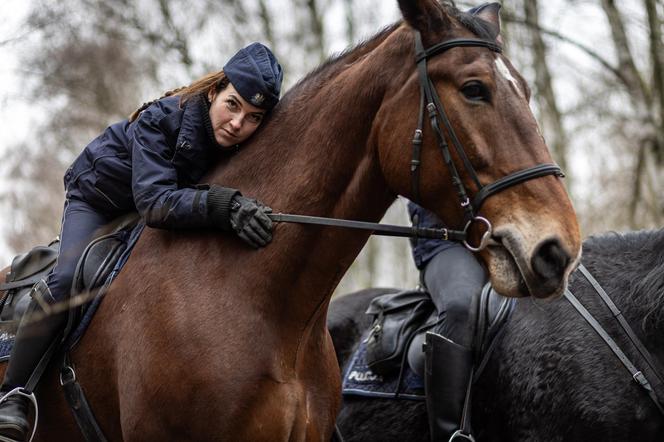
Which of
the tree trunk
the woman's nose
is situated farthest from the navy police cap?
the tree trunk

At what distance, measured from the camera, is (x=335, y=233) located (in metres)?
3.52

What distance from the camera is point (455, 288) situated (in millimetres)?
4637

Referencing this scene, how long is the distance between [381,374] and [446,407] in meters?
0.75

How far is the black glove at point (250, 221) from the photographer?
11.3 feet

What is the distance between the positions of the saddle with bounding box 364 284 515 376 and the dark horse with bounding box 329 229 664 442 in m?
0.09

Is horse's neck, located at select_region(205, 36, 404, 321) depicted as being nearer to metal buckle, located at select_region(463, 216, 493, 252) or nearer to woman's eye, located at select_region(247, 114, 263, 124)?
woman's eye, located at select_region(247, 114, 263, 124)

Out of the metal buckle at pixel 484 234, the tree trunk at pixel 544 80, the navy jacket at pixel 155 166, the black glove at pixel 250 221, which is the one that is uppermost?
the tree trunk at pixel 544 80

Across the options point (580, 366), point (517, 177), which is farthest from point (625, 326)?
point (517, 177)

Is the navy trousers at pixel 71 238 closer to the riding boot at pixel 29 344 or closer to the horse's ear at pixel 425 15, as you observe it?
the riding boot at pixel 29 344

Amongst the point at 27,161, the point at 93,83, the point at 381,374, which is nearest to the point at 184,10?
the point at 93,83

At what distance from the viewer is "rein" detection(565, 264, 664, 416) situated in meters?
3.83

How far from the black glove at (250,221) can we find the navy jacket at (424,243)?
4.96 feet

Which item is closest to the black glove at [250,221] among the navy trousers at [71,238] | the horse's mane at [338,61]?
the horse's mane at [338,61]

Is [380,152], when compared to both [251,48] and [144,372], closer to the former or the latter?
[251,48]
